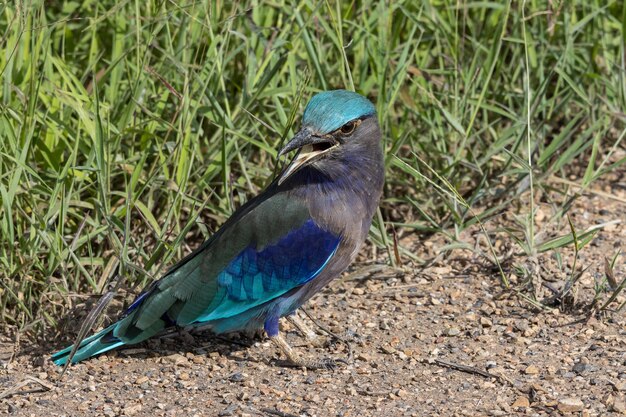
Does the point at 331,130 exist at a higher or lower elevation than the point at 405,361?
higher

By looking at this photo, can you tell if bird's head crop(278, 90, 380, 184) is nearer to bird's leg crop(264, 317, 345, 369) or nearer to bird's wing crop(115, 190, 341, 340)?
bird's wing crop(115, 190, 341, 340)

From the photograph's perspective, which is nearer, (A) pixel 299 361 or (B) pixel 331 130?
(B) pixel 331 130

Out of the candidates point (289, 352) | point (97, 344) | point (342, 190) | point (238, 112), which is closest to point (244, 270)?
point (289, 352)

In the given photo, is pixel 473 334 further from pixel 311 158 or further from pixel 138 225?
pixel 138 225

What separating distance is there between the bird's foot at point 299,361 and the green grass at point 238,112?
584 mm

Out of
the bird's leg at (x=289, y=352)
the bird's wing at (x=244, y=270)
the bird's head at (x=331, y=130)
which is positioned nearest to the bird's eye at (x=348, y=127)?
the bird's head at (x=331, y=130)

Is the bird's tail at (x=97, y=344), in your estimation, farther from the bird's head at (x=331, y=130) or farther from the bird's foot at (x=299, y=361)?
the bird's head at (x=331, y=130)

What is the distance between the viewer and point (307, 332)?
4.98 metres

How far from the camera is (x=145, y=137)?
17.4 ft

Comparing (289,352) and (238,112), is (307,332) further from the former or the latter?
(238,112)

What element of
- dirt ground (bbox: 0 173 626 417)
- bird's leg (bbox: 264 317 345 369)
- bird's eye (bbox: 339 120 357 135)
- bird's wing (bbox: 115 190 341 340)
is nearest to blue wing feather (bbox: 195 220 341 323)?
bird's wing (bbox: 115 190 341 340)

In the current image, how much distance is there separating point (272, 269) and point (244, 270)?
117 mm

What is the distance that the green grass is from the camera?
16.1ft

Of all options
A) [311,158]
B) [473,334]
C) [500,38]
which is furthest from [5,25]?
[473,334]
